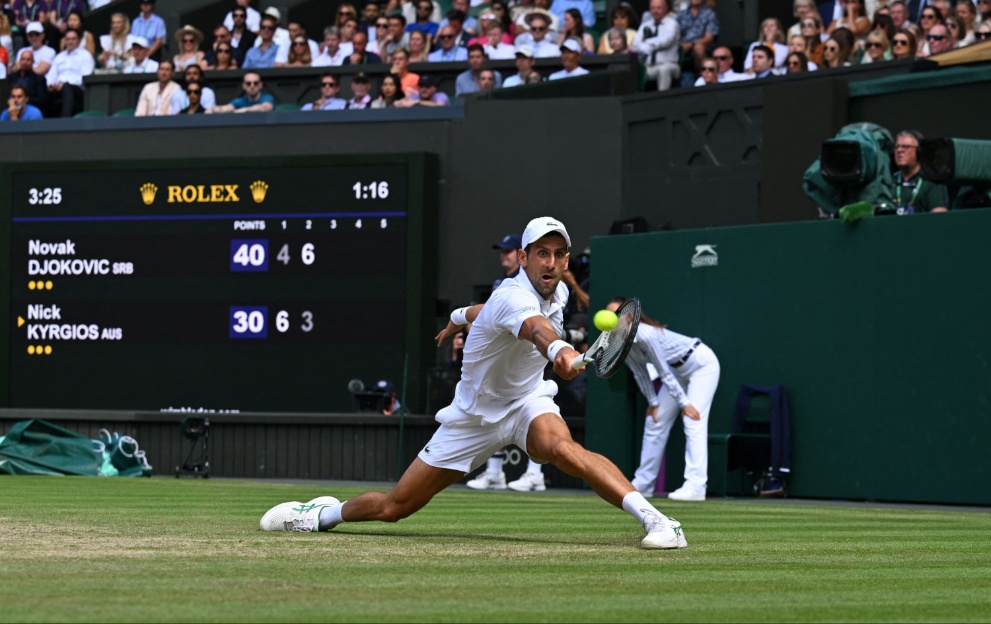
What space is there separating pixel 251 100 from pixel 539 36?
3755 mm

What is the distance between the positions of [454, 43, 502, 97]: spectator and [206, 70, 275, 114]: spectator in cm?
247

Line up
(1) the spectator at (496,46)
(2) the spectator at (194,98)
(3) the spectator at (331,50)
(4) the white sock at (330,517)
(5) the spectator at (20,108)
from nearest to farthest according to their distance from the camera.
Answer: (4) the white sock at (330,517) → (1) the spectator at (496,46) → (2) the spectator at (194,98) → (3) the spectator at (331,50) → (5) the spectator at (20,108)

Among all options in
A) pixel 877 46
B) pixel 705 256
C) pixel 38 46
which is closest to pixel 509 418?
pixel 705 256

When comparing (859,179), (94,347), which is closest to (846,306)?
(859,179)

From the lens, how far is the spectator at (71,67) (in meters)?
23.6

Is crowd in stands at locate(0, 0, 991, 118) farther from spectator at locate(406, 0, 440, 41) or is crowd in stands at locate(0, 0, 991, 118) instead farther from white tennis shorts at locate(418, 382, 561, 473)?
white tennis shorts at locate(418, 382, 561, 473)

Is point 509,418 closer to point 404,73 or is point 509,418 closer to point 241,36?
point 404,73

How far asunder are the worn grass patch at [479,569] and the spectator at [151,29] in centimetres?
1372

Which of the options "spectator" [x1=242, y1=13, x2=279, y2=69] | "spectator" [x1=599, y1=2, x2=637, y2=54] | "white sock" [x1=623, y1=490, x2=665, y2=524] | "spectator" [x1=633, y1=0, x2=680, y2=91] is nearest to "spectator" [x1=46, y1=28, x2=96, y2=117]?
"spectator" [x1=242, y1=13, x2=279, y2=69]

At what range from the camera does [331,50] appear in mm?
22766

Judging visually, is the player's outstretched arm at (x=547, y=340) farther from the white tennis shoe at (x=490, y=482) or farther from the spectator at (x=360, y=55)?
the spectator at (x=360, y=55)

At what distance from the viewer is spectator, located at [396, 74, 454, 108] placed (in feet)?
69.4

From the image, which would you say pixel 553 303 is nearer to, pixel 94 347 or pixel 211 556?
pixel 211 556

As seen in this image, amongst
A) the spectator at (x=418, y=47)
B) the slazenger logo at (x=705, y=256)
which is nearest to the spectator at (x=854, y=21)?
the slazenger logo at (x=705, y=256)
